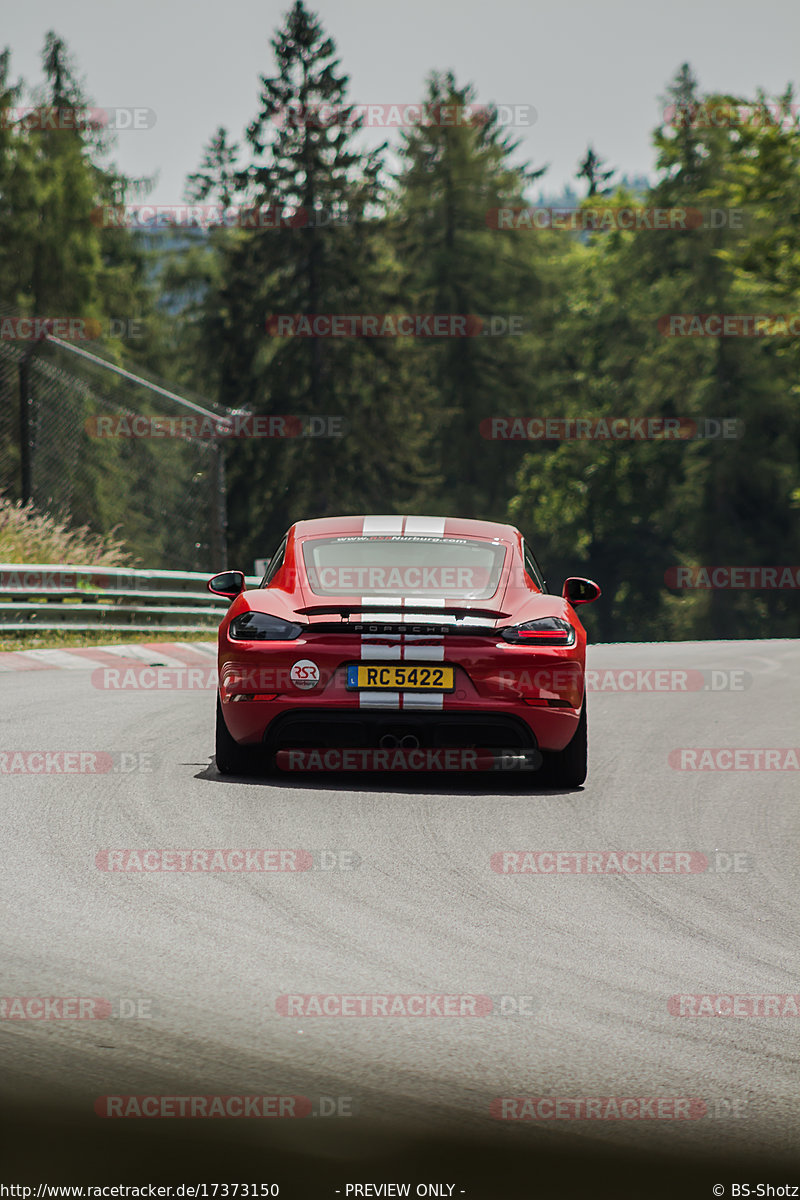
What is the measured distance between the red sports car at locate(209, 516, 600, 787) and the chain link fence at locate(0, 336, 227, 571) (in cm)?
1240

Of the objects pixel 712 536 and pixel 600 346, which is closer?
pixel 712 536

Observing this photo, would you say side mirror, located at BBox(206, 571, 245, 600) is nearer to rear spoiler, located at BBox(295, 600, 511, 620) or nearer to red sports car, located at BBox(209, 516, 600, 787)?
red sports car, located at BBox(209, 516, 600, 787)

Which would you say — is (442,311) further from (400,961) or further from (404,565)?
(400,961)

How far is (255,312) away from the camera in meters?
54.0

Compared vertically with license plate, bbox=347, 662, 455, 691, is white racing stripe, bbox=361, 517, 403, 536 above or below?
above

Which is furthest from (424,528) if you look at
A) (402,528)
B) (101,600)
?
(101,600)

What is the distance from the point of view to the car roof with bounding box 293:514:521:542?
373 inches

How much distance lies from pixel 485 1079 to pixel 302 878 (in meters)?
2.44

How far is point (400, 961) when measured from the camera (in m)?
5.10

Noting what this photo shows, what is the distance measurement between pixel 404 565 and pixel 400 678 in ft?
3.47

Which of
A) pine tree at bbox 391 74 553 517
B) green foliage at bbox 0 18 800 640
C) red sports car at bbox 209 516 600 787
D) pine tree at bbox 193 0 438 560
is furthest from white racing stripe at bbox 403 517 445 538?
pine tree at bbox 391 74 553 517

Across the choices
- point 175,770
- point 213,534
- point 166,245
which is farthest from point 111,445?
point 166,245

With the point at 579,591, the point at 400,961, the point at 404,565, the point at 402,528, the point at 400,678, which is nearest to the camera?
the point at 400,961

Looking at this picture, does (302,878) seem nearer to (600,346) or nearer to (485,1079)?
(485,1079)
